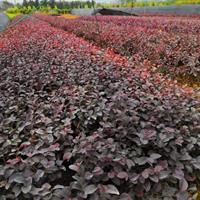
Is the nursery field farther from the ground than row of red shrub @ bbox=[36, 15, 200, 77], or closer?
farther from the ground

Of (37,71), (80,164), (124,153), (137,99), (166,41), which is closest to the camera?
(80,164)

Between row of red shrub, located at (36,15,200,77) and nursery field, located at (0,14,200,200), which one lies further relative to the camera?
row of red shrub, located at (36,15,200,77)

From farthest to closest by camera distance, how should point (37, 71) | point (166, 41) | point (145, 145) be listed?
1. point (166, 41)
2. point (37, 71)
3. point (145, 145)

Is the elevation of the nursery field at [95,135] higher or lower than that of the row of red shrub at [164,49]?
higher

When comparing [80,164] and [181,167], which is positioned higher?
[80,164]

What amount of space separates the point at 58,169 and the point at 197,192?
0.94 metres

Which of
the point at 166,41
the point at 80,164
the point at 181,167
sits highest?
the point at 80,164

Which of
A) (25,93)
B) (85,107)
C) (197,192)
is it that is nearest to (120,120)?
(85,107)

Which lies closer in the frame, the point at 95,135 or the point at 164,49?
the point at 95,135

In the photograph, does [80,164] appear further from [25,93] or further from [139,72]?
[139,72]

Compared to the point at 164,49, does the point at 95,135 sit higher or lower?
higher

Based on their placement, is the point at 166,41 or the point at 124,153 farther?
the point at 166,41

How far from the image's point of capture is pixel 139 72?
4.18 meters

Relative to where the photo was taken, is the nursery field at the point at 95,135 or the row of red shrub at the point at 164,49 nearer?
the nursery field at the point at 95,135
